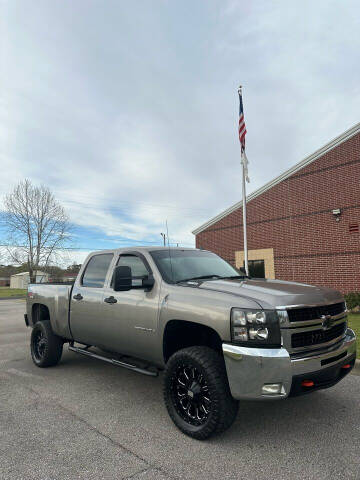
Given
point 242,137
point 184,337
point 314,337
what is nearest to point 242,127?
point 242,137

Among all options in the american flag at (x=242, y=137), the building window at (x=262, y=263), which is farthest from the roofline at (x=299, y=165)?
the american flag at (x=242, y=137)

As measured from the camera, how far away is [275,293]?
313 cm

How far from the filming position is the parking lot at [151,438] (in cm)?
→ 261

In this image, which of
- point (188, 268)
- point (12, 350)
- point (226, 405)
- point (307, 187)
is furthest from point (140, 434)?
point (307, 187)

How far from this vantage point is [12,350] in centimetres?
718

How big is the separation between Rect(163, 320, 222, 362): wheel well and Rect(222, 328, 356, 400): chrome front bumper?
0.65 metres

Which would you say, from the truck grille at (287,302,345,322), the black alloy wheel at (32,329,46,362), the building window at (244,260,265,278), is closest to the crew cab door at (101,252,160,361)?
the truck grille at (287,302,345,322)

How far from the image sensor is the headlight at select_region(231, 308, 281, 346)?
2867 mm

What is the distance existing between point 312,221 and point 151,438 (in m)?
12.8

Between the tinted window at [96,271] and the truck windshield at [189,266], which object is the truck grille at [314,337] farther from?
the tinted window at [96,271]

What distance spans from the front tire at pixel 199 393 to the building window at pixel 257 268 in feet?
42.3

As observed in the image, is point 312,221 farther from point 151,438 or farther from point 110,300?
point 151,438

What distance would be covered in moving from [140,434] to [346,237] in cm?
1231

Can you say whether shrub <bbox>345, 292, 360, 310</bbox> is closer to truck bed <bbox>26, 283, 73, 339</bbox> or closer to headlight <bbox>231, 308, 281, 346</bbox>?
truck bed <bbox>26, 283, 73, 339</bbox>
